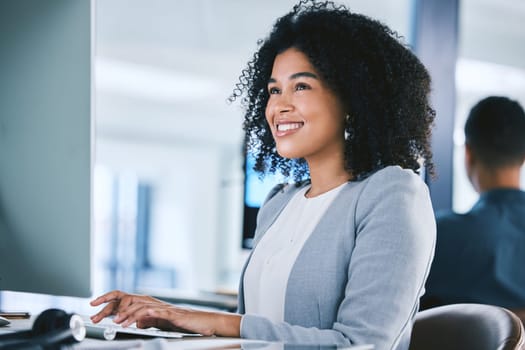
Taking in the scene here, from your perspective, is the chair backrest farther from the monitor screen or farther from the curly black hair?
the monitor screen

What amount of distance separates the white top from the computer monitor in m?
0.38

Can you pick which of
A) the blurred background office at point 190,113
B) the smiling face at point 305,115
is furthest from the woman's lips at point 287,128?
the blurred background office at point 190,113

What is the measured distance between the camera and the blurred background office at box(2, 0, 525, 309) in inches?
144

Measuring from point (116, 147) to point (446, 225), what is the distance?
7.78 meters

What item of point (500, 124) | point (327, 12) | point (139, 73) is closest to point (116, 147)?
point (139, 73)

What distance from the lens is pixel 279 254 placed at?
4.34 feet

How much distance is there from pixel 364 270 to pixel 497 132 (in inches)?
57.3

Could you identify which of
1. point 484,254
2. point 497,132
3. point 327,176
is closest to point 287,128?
point 327,176

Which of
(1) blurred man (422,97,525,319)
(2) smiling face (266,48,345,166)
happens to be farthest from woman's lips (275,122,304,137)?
(1) blurred man (422,97,525,319)

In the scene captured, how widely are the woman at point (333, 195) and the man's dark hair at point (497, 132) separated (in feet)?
2.94

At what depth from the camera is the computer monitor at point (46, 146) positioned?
3.22 ft

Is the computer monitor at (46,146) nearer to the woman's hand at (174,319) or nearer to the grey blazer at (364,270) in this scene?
the woman's hand at (174,319)

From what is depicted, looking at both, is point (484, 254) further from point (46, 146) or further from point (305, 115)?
point (46, 146)

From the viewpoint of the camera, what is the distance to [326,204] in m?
1.34
